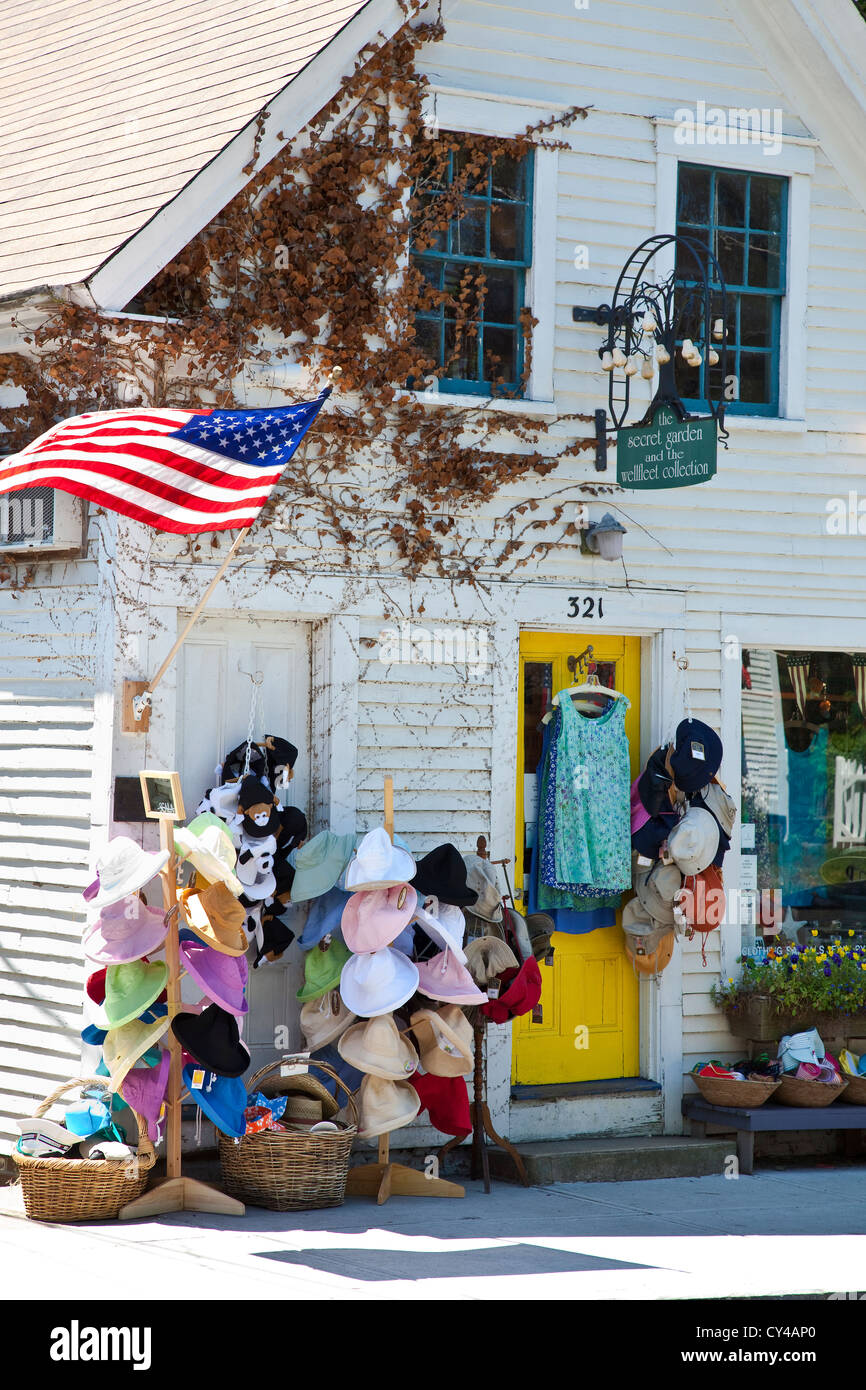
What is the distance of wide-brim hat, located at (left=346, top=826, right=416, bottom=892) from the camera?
24.3 ft

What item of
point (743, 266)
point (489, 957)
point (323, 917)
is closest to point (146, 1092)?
point (323, 917)

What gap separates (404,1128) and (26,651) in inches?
117

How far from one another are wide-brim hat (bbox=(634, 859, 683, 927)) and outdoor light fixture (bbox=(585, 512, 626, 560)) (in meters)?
1.68

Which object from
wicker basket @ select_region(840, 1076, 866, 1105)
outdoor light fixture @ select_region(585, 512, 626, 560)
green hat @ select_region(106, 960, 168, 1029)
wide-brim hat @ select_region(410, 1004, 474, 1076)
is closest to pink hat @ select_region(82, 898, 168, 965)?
green hat @ select_region(106, 960, 168, 1029)

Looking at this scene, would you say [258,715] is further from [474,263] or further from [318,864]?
[474,263]

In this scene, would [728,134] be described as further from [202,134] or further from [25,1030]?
[25,1030]

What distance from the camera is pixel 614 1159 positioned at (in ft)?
28.1

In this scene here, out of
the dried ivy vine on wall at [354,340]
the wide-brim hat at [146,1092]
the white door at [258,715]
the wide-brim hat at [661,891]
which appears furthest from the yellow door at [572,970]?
the wide-brim hat at [146,1092]

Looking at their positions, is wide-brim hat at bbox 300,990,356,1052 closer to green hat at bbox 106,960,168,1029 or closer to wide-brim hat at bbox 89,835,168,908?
green hat at bbox 106,960,168,1029

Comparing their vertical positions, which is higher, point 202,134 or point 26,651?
point 202,134

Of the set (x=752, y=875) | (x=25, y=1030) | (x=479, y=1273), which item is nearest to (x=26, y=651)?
(x=25, y=1030)

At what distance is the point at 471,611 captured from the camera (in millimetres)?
8719

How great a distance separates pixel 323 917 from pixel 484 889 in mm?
816

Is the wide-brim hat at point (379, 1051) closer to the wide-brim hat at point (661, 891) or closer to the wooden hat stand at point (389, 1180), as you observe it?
the wooden hat stand at point (389, 1180)
